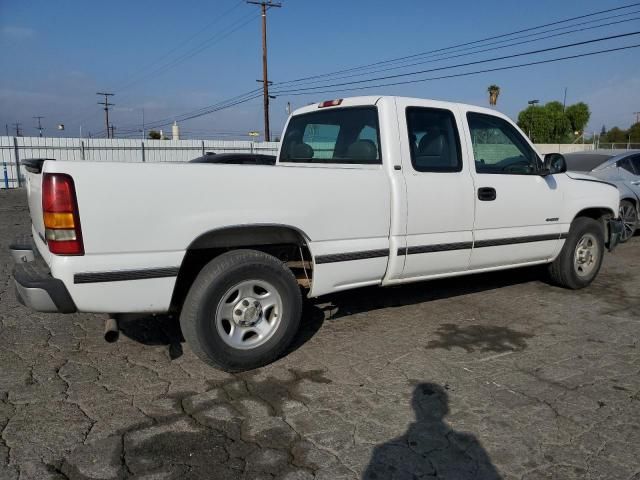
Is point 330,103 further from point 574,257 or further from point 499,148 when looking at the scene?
point 574,257

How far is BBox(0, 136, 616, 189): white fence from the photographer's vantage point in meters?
22.8

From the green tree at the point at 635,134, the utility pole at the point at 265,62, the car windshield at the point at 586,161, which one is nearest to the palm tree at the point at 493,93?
the green tree at the point at 635,134

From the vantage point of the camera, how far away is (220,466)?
250 cm

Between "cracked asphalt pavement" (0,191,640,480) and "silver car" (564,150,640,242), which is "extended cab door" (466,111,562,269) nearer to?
"cracked asphalt pavement" (0,191,640,480)

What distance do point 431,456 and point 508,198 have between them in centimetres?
280

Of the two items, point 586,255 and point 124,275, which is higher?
point 124,275

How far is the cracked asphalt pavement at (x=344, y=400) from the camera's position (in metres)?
2.54

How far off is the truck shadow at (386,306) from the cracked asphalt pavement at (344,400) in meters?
0.03

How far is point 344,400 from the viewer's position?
3.18 meters

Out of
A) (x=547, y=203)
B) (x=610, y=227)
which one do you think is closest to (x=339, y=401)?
(x=547, y=203)

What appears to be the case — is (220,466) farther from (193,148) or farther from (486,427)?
(193,148)

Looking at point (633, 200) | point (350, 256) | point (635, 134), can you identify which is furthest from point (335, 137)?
point (635, 134)

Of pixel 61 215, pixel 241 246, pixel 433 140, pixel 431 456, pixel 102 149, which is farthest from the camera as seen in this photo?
pixel 102 149

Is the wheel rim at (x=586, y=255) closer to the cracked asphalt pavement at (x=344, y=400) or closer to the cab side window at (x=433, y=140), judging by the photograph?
the cracked asphalt pavement at (x=344, y=400)
